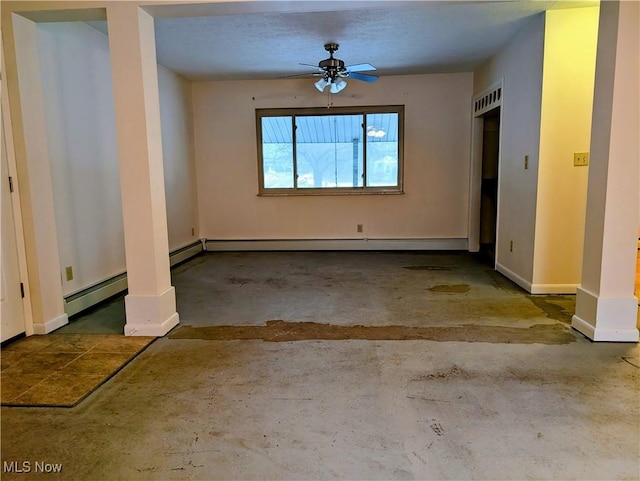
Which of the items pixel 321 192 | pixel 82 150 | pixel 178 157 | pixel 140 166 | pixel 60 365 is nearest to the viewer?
pixel 60 365

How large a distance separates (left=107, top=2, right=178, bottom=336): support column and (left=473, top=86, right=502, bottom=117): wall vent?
12.1 ft

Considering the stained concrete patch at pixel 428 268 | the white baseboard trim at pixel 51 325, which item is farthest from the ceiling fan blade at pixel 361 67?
the white baseboard trim at pixel 51 325

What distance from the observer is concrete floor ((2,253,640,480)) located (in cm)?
153

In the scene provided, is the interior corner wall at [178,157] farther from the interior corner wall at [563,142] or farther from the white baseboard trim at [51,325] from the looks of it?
the interior corner wall at [563,142]

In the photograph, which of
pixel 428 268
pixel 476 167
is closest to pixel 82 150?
pixel 428 268

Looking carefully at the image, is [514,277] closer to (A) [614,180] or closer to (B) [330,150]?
(A) [614,180]

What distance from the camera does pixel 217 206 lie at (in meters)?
6.26

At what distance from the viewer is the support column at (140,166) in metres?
2.61

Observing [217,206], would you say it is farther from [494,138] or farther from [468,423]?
[468,423]

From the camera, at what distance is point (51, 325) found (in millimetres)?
2949

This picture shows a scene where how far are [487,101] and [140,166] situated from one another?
422 cm

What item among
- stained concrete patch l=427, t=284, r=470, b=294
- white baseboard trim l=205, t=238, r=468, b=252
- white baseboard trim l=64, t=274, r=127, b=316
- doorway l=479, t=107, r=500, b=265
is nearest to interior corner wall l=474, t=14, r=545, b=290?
stained concrete patch l=427, t=284, r=470, b=294

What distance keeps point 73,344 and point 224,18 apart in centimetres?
289

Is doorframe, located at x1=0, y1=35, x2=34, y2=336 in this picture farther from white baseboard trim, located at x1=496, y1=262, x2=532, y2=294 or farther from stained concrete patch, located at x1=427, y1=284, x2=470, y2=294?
white baseboard trim, located at x1=496, y1=262, x2=532, y2=294
